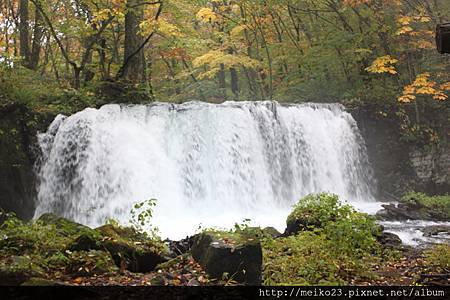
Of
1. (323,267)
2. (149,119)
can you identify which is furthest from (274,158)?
(323,267)

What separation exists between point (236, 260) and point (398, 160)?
46.0 ft

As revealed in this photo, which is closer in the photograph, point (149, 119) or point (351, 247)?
point (351, 247)

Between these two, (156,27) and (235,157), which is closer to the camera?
(156,27)

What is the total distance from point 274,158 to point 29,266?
1109 centimetres

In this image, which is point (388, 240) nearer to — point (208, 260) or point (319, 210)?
point (319, 210)

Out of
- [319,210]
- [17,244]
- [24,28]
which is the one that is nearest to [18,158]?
[24,28]

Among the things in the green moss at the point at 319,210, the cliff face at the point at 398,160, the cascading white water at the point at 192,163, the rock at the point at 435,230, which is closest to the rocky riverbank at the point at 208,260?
the green moss at the point at 319,210

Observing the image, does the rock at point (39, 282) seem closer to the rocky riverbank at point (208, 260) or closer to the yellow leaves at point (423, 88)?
the rocky riverbank at point (208, 260)

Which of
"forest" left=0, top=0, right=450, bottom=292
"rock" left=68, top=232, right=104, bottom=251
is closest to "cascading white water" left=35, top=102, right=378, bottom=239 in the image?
"forest" left=0, top=0, right=450, bottom=292

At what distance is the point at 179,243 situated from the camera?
7168mm

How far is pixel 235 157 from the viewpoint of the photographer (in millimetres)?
13492

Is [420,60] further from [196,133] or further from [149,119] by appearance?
[149,119]

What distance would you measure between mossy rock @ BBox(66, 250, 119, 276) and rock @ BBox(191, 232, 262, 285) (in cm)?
115

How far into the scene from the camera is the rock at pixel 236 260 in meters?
4.47
